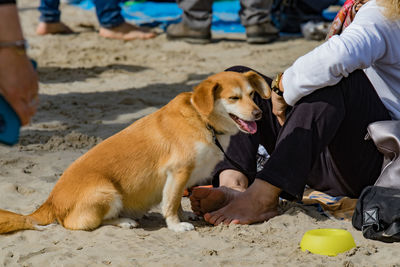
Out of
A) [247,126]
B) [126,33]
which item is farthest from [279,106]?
[126,33]

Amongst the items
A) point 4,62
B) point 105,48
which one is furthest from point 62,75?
point 4,62

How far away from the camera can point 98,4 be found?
8031mm

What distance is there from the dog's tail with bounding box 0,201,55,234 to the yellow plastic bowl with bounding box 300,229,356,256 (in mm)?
1230

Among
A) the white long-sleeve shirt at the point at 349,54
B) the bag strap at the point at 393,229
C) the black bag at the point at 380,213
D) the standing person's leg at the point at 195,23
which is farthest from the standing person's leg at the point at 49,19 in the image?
the bag strap at the point at 393,229

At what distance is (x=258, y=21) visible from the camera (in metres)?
7.52

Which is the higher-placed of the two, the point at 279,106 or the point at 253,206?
the point at 279,106

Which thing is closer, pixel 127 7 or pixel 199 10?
pixel 199 10

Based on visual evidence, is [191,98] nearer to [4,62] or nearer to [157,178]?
[157,178]

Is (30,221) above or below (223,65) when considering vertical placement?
above

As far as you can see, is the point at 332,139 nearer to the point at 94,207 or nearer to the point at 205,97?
the point at 205,97

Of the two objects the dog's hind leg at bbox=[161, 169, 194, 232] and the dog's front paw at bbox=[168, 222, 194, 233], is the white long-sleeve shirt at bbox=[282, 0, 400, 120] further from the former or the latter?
Result: the dog's front paw at bbox=[168, 222, 194, 233]

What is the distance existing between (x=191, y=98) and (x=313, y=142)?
63 centimetres

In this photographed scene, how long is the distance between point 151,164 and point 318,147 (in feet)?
2.67

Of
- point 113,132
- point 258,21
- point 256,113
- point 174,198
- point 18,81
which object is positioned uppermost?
point 18,81
